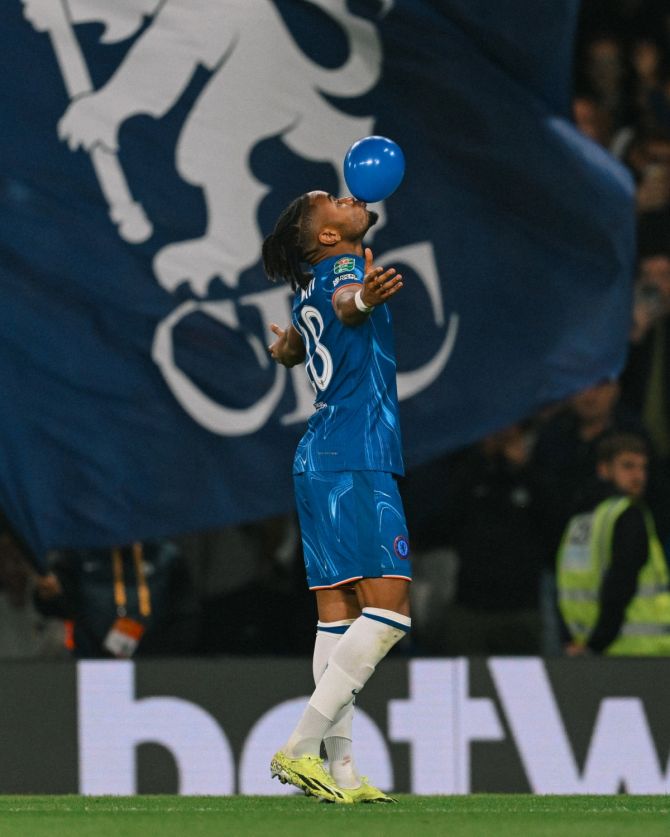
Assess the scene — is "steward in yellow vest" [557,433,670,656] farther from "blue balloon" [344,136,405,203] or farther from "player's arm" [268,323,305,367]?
"blue balloon" [344,136,405,203]

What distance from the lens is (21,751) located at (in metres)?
7.73

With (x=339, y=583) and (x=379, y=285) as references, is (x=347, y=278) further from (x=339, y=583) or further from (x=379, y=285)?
(x=339, y=583)

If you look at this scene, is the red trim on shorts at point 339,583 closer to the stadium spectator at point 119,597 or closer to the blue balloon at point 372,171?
the blue balloon at point 372,171

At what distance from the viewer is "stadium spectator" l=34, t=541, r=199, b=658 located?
27.1ft

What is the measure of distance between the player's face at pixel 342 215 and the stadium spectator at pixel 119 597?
2880 millimetres

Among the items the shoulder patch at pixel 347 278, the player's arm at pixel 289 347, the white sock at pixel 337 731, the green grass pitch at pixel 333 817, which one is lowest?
the green grass pitch at pixel 333 817

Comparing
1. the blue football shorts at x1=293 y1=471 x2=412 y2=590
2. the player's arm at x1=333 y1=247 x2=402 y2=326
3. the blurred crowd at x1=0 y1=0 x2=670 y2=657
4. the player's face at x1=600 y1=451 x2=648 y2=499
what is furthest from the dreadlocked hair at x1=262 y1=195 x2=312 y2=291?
the player's face at x1=600 y1=451 x2=648 y2=499

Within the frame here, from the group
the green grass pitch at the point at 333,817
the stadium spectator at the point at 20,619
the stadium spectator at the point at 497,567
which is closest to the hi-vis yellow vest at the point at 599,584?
the stadium spectator at the point at 497,567

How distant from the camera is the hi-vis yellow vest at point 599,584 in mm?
8086

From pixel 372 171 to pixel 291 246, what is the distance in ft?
1.15

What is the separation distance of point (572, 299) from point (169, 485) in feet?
7.27

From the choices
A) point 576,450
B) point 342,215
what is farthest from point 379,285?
point 576,450

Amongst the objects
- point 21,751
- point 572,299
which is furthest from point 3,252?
point 572,299

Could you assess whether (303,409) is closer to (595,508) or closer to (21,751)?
(595,508)
